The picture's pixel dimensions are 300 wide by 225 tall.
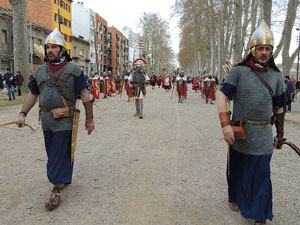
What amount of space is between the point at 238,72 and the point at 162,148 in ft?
11.2

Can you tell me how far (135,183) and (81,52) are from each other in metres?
53.2

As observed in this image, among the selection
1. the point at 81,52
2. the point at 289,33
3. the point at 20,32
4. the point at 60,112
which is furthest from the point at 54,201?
the point at 81,52

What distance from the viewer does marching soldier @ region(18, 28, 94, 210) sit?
344 centimetres

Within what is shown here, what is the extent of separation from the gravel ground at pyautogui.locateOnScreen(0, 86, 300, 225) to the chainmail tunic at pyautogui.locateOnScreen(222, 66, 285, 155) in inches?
31.7

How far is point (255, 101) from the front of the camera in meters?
2.97

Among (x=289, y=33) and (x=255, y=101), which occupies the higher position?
(x=289, y=33)

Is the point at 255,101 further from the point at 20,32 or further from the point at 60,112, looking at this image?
the point at 20,32

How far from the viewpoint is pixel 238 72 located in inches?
119

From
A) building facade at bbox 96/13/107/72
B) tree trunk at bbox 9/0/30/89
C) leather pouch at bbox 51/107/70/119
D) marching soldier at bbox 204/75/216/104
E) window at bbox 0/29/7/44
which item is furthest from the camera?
building facade at bbox 96/13/107/72

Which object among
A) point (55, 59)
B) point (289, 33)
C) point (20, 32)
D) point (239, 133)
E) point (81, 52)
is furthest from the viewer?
point (81, 52)

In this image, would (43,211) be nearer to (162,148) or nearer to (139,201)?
(139,201)

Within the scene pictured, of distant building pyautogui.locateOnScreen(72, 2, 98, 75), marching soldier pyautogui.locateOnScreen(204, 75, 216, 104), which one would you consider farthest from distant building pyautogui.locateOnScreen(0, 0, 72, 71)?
marching soldier pyautogui.locateOnScreen(204, 75, 216, 104)

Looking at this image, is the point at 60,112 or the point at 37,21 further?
the point at 37,21

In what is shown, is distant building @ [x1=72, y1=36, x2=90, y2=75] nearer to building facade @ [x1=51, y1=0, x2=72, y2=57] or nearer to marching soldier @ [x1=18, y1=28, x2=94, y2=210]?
building facade @ [x1=51, y1=0, x2=72, y2=57]
